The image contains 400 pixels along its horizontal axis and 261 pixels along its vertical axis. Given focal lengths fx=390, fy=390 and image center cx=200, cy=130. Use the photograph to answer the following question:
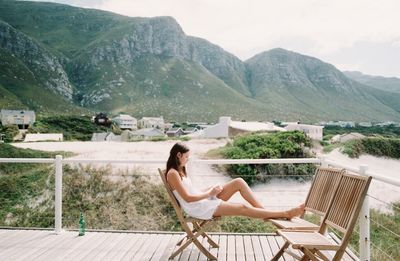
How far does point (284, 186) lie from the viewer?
18906mm

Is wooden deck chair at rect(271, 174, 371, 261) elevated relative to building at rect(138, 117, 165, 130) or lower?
elevated

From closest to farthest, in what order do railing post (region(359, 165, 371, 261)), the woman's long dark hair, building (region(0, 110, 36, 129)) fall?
railing post (region(359, 165, 371, 261))
the woman's long dark hair
building (region(0, 110, 36, 129))

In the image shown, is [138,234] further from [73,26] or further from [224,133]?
[73,26]

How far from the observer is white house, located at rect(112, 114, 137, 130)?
235 feet

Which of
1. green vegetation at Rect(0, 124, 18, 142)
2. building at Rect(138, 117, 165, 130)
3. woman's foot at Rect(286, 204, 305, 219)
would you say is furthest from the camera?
building at Rect(138, 117, 165, 130)

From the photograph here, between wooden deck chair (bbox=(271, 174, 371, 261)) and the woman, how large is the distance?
0.47 m

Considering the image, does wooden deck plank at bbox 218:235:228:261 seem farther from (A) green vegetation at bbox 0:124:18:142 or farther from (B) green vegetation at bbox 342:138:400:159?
(A) green vegetation at bbox 0:124:18:142

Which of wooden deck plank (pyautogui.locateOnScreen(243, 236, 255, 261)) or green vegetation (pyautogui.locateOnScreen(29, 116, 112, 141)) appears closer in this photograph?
wooden deck plank (pyautogui.locateOnScreen(243, 236, 255, 261))

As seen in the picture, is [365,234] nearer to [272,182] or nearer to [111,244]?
[111,244]

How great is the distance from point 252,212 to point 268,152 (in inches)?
692

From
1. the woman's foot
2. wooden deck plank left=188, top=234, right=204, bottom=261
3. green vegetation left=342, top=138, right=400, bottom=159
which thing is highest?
the woman's foot

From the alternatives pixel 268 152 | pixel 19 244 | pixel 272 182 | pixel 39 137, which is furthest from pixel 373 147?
pixel 39 137

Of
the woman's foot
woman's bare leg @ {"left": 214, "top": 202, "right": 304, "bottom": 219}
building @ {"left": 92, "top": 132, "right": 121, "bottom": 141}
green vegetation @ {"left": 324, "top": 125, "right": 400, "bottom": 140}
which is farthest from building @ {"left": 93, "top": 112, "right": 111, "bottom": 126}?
the woman's foot

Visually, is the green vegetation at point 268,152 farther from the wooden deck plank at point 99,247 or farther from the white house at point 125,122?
the white house at point 125,122
